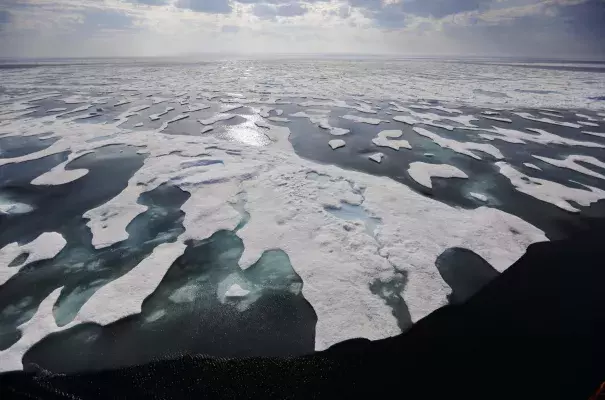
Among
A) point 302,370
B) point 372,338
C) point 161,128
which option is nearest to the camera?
point 302,370

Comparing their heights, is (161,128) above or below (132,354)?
above

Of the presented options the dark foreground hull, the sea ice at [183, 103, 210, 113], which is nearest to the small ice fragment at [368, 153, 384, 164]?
the dark foreground hull

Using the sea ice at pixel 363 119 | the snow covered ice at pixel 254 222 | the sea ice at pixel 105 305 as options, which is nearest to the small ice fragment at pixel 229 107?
the snow covered ice at pixel 254 222

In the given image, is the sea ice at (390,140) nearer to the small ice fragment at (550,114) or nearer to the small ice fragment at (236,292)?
the small ice fragment at (236,292)

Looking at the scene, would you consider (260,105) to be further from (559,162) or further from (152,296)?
(152,296)

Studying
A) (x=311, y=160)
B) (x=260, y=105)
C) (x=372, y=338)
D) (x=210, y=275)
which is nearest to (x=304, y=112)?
(x=260, y=105)

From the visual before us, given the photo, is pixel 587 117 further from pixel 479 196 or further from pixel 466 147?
pixel 479 196
